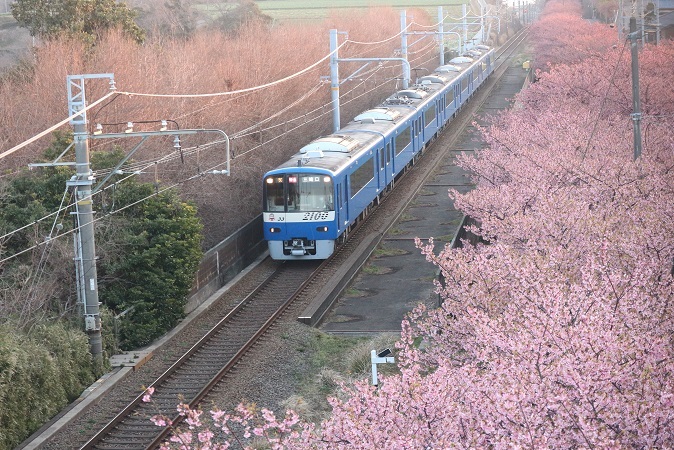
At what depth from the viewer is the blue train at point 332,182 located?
22.8 meters

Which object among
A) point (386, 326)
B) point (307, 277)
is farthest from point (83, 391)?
point (307, 277)

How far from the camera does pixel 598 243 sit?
1299 centimetres

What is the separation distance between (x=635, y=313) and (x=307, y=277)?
1306cm

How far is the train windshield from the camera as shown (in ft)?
74.5

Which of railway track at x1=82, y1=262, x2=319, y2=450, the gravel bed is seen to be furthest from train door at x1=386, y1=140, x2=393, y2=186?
the gravel bed

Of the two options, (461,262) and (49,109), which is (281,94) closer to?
(49,109)

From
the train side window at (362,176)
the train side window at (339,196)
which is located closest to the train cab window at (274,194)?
the train side window at (339,196)

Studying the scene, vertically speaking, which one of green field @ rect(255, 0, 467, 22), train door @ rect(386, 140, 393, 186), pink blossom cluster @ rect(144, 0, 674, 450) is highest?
green field @ rect(255, 0, 467, 22)

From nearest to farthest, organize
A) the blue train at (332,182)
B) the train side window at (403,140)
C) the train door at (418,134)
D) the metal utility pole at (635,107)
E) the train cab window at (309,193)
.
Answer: the metal utility pole at (635,107) < the train cab window at (309,193) < the blue train at (332,182) < the train side window at (403,140) < the train door at (418,134)

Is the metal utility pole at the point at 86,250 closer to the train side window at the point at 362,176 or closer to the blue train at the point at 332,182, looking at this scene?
the blue train at the point at 332,182

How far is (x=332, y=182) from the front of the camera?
22.6 meters

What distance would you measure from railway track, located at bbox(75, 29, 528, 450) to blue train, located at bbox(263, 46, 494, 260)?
0.46 meters

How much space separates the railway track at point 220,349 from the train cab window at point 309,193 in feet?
4.96

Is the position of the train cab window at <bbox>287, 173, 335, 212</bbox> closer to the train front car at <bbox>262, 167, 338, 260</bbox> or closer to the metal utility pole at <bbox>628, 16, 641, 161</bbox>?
the train front car at <bbox>262, 167, 338, 260</bbox>
